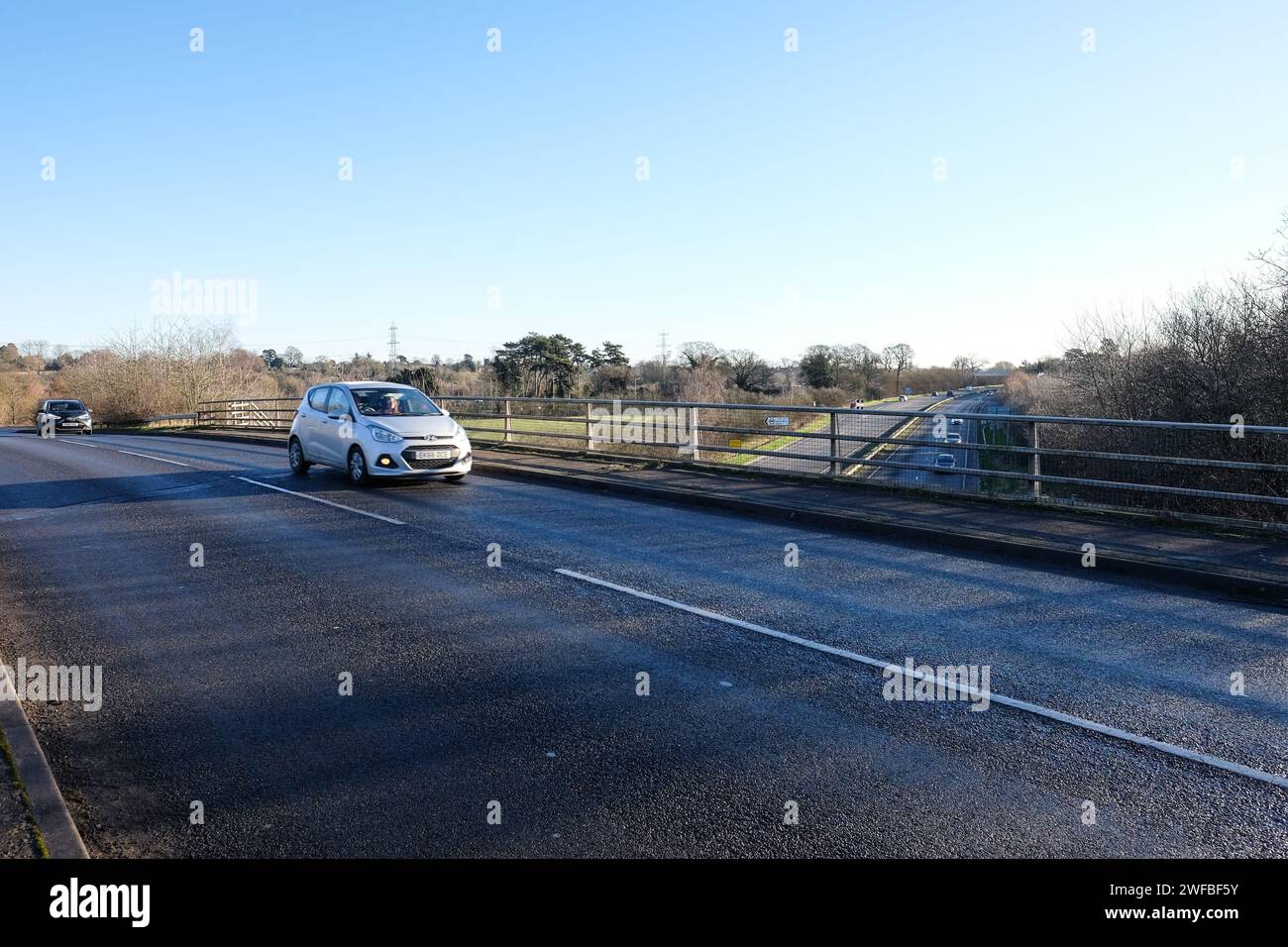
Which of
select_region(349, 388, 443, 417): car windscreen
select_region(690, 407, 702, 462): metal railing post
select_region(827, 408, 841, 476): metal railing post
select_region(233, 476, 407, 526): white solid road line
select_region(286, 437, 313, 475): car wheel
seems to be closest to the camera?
select_region(233, 476, 407, 526): white solid road line

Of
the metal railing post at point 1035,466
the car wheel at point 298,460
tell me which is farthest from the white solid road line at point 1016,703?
the car wheel at point 298,460

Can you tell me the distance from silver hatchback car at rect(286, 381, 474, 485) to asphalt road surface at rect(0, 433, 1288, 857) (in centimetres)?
480

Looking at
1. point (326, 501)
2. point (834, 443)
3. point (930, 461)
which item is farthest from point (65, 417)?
point (930, 461)

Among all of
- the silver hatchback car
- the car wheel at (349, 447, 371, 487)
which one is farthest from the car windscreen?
the car wheel at (349, 447, 371, 487)

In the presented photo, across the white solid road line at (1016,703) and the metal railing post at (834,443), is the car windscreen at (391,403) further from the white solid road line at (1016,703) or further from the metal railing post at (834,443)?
the white solid road line at (1016,703)

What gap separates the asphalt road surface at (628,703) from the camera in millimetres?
3918

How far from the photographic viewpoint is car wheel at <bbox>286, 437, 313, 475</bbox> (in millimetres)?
17422

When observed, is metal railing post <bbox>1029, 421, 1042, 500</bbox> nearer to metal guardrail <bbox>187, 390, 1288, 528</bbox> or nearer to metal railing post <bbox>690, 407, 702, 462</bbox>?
metal guardrail <bbox>187, 390, 1288, 528</bbox>

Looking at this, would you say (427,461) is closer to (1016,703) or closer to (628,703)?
(628,703)

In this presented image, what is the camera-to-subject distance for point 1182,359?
939 inches

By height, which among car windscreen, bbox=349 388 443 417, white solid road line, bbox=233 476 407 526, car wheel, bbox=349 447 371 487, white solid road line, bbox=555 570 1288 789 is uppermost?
car windscreen, bbox=349 388 443 417
